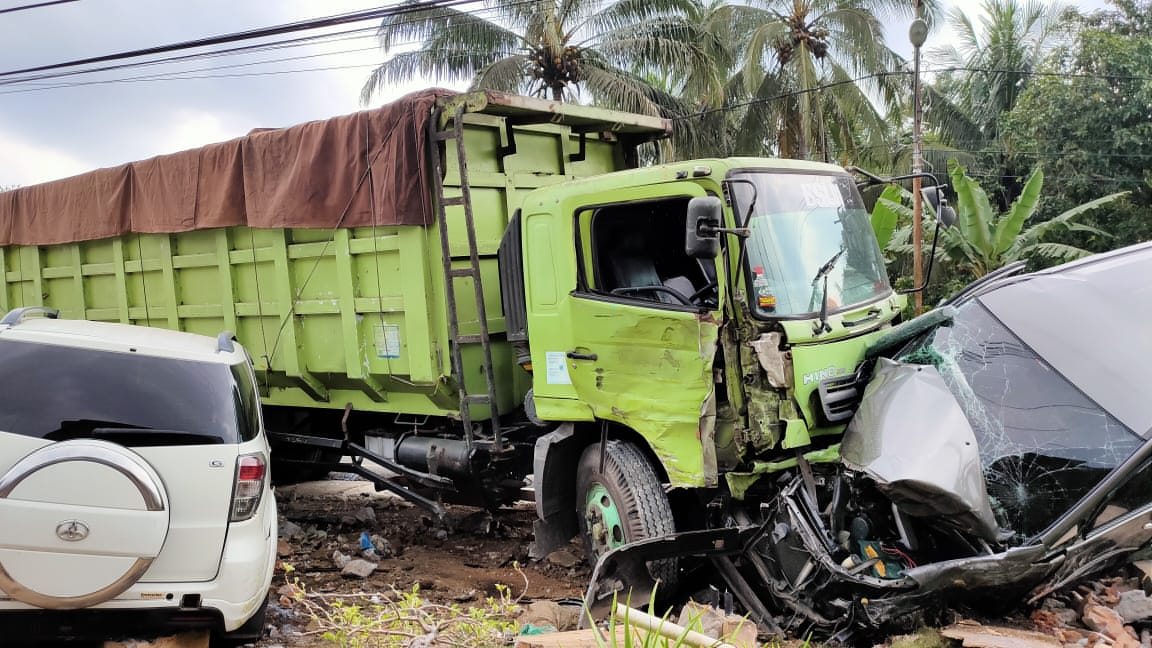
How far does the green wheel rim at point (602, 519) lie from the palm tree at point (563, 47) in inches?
578

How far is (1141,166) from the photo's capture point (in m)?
17.4

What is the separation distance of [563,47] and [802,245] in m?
15.5

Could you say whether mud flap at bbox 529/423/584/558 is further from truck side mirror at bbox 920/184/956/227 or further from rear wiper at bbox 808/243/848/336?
truck side mirror at bbox 920/184/956/227

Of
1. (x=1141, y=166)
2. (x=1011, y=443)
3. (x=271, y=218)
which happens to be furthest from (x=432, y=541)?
(x=1141, y=166)

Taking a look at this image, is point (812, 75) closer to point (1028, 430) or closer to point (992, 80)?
point (992, 80)

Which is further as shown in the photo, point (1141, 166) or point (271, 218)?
point (1141, 166)

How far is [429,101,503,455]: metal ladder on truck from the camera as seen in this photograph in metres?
5.84

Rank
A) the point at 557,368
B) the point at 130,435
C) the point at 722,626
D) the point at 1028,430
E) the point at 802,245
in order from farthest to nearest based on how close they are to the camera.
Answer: the point at 557,368 < the point at 802,245 < the point at 1028,430 < the point at 722,626 < the point at 130,435

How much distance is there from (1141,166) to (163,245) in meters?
18.2

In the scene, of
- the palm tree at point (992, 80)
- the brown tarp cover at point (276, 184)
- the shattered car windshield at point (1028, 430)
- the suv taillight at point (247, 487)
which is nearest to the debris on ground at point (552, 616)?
the suv taillight at point (247, 487)

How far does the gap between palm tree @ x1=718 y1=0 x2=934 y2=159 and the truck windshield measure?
16410 millimetres

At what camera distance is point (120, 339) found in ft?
12.9

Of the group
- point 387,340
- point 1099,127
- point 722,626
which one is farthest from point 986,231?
point 722,626

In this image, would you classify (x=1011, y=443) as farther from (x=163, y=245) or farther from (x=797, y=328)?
(x=163, y=245)
